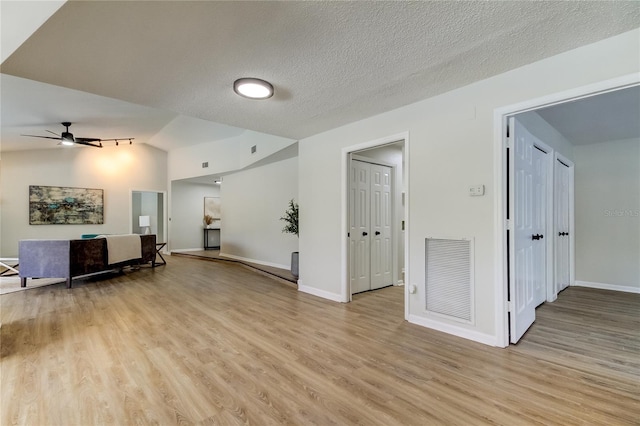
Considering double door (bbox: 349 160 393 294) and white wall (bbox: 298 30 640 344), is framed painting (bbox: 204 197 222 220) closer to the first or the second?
double door (bbox: 349 160 393 294)

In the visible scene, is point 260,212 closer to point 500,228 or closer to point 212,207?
point 212,207

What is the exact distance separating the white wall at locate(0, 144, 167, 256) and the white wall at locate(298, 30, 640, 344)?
8.34 meters

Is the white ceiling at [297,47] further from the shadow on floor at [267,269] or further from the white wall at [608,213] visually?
the white wall at [608,213]

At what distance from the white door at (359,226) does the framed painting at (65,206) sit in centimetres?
812

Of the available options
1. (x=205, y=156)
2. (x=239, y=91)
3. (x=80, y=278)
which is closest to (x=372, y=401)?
(x=239, y=91)

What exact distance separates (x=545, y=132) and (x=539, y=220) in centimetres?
124

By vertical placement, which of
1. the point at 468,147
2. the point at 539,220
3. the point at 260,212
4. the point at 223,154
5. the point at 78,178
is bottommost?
the point at 539,220

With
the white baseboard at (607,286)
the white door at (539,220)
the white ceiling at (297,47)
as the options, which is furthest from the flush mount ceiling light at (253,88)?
the white baseboard at (607,286)

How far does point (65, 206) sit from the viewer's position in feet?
26.3

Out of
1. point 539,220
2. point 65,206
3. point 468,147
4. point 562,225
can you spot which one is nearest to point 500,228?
point 468,147

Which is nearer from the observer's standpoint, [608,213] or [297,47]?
[297,47]

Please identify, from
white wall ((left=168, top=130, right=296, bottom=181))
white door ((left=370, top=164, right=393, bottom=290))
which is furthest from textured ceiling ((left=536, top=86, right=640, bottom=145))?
white wall ((left=168, top=130, right=296, bottom=181))

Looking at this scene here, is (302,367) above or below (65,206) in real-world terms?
below

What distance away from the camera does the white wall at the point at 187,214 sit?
9703 millimetres
